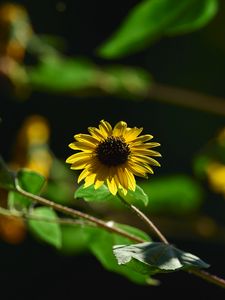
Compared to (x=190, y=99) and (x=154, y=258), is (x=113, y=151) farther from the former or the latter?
(x=190, y=99)

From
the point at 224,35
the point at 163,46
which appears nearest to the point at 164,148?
the point at 163,46

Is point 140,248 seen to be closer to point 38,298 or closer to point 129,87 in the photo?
point 129,87

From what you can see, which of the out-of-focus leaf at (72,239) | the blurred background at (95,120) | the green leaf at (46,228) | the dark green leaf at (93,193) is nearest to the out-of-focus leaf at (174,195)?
the blurred background at (95,120)

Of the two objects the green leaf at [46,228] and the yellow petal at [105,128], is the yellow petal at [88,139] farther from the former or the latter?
the green leaf at [46,228]

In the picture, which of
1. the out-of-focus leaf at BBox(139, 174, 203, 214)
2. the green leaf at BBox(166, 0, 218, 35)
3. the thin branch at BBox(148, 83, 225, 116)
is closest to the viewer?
the green leaf at BBox(166, 0, 218, 35)

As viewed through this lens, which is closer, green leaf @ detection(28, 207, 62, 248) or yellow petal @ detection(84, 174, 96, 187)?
yellow petal @ detection(84, 174, 96, 187)

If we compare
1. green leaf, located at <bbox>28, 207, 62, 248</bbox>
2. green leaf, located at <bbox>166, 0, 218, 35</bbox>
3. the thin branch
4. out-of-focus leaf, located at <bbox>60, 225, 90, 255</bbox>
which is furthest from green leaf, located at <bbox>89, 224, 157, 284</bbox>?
out-of-focus leaf, located at <bbox>60, 225, 90, 255</bbox>

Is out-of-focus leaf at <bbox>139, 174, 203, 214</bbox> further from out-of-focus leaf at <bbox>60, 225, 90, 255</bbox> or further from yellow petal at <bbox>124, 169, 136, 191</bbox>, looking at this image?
yellow petal at <bbox>124, 169, 136, 191</bbox>

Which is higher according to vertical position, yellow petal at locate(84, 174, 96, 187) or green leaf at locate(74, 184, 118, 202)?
yellow petal at locate(84, 174, 96, 187)

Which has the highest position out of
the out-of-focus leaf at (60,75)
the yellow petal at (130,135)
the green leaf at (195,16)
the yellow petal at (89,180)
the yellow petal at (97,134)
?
the green leaf at (195,16)
